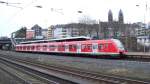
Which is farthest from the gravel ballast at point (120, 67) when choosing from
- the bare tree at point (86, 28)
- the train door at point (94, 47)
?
the bare tree at point (86, 28)

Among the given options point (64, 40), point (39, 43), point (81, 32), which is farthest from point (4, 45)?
point (64, 40)

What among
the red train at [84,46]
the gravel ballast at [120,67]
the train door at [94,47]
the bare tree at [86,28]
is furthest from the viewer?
the bare tree at [86,28]

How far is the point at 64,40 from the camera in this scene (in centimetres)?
7031

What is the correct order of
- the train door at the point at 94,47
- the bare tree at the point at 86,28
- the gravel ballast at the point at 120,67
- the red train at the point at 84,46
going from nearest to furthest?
the gravel ballast at the point at 120,67 < the red train at the point at 84,46 < the train door at the point at 94,47 < the bare tree at the point at 86,28

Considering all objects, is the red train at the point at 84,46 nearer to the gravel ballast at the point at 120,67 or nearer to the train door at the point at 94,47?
the train door at the point at 94,47

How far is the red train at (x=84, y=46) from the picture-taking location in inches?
1978

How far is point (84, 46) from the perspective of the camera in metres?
58.7

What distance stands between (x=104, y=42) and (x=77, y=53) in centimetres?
1086

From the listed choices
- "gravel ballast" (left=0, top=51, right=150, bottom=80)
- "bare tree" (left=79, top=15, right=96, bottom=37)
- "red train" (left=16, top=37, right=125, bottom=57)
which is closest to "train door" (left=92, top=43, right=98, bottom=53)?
"red train" (left=16, top=37, right=125, bottom=57)

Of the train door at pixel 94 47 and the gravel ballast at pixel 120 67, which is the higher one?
the train door at pixel 94 47

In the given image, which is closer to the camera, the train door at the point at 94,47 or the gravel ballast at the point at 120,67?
the gravel ballast at the point at 120,67

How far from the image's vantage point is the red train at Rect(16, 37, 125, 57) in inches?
1978

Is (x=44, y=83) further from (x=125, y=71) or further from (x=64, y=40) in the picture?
(x=64, y=40)

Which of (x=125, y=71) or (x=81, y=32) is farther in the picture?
(x=81, y=32)
